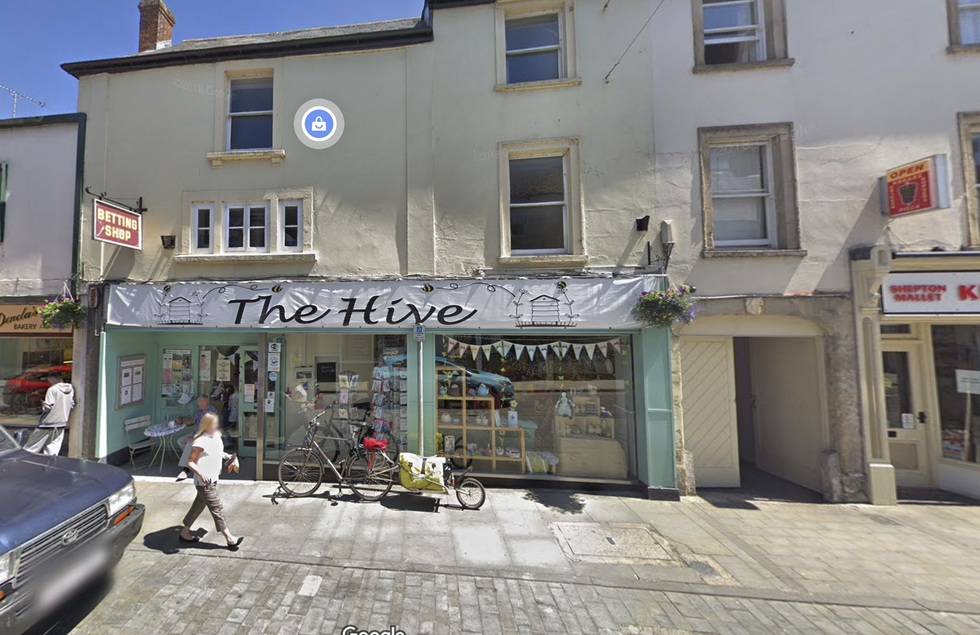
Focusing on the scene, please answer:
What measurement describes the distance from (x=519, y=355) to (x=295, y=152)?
562cm

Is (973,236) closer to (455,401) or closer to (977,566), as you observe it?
(977,566)

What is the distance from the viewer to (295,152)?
6816mm

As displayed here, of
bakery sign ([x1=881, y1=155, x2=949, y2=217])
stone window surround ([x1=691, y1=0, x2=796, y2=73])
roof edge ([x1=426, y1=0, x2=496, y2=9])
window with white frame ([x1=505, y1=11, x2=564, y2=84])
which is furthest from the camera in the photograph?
window with white frame ([x1=505, y1=11, x2=564, y2=84])

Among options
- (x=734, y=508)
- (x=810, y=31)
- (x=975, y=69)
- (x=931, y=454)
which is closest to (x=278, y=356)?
(x=734, y=508)

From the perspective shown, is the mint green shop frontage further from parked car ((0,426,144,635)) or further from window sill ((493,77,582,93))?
window sill ((493,77,582,93))

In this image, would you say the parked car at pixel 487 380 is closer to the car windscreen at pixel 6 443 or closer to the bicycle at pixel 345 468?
the bicycle at pixel 345 468

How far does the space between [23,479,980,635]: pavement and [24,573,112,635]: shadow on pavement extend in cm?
2

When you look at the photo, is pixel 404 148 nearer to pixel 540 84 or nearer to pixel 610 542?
pixel 540 84

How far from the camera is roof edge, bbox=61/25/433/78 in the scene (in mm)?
Result: 6766

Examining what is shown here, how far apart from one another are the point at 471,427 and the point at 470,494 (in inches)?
49.5

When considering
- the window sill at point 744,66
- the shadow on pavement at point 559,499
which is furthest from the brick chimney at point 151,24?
the shadow on pavement at point 559,499

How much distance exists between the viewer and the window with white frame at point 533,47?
6793mm

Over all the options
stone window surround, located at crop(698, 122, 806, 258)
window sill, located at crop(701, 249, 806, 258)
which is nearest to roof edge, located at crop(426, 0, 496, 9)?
stone window surround, located at crop(698, 122, 806, 258)

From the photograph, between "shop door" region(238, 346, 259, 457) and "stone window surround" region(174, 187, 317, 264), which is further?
"shop door" region(238, 346, 259, 457)
